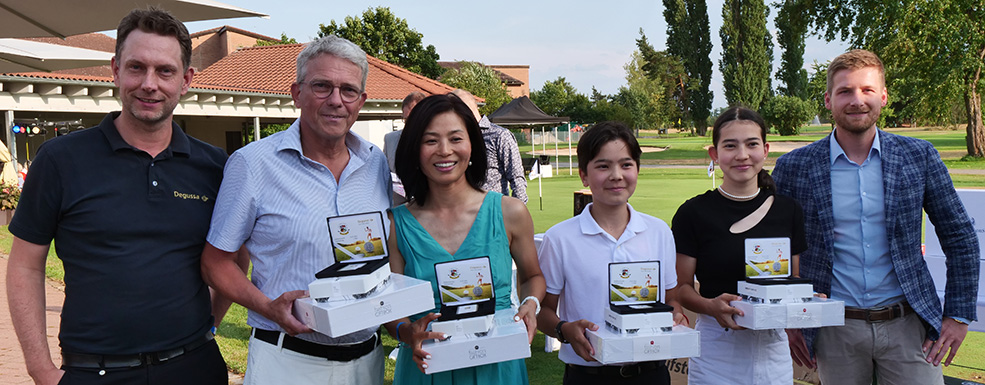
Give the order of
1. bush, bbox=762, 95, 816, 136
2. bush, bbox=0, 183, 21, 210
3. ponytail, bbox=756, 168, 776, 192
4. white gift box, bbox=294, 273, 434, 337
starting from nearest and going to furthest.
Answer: white gift box, bbox=294, 273, 434, 337 < ponytail, bbox=756, 168, 776, 192 < bush, bbox=0, 183, 21, 210 < bush, bbox=762, 95, 816, 136

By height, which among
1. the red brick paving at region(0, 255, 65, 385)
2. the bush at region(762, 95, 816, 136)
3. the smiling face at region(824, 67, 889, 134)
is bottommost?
the red brick paving at region(0, 255, 65, 385)

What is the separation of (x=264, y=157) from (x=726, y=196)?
1976 mm

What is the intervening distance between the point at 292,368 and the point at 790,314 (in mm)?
1870

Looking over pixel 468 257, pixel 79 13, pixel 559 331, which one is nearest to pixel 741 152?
pixel 559 331

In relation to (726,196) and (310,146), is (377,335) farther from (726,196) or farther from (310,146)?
(726,196)

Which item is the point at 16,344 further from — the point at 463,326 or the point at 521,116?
the point at 521,116

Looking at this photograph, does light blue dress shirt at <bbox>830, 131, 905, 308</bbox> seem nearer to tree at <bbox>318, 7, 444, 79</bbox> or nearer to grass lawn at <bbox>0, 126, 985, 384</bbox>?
grass lawn at <bbox>0, 126, 985, 384</bbox>

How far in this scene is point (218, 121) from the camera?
30438 mm

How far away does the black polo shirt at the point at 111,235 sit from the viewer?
227cm

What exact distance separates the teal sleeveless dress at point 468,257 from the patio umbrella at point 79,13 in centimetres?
258

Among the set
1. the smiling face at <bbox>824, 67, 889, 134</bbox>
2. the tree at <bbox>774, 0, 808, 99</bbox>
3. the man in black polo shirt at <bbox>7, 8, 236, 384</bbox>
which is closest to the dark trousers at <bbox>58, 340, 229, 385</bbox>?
the man in black polo shirt at <bbox>7, 8, 236, 384</bbox>

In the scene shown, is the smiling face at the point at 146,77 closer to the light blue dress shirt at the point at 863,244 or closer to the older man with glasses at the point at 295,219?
the older man with glasses at the point at 295,219

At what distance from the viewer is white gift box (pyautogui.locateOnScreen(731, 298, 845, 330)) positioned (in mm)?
2432

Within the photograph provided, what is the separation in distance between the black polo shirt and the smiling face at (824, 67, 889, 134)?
2.89 meters
